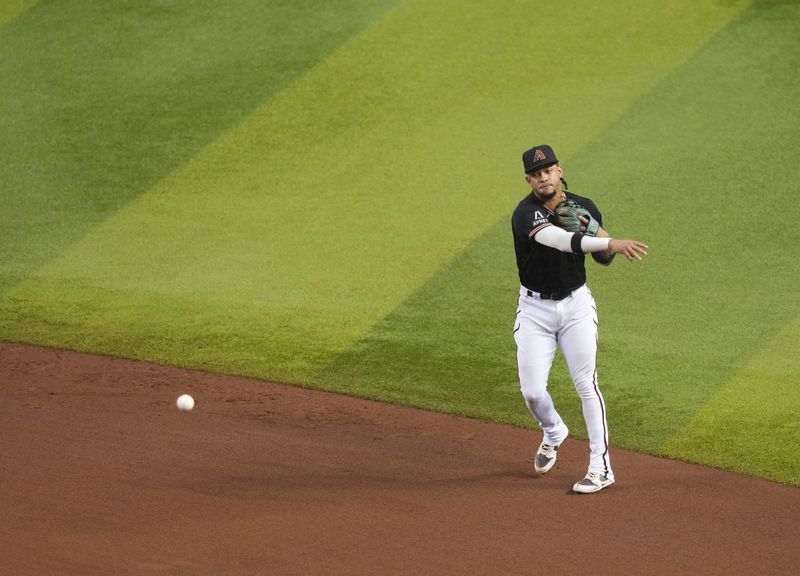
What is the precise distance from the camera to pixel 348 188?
13.0 m

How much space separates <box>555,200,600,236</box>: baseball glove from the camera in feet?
25.0

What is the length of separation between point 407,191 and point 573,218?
5.38m

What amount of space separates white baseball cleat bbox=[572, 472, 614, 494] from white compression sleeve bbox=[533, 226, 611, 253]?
1.47 m

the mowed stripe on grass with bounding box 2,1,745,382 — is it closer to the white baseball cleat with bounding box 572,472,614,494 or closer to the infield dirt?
the infield dirt

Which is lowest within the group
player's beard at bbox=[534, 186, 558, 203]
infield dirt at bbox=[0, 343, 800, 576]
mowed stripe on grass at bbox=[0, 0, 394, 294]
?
infield dirt at bbox=[0, 343, 800, 576]

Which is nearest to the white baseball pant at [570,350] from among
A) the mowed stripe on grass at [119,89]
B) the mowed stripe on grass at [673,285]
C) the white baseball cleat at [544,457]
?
the white baseball cleat at [544,457]

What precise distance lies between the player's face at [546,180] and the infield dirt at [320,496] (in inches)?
73.1

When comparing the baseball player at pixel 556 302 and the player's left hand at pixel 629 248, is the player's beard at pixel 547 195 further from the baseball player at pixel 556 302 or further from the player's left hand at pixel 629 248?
the player's left hand at pixel 629 248

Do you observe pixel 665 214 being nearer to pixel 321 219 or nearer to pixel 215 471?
pixel 321 219

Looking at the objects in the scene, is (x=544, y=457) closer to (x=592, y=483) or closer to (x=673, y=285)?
(x=592, y=483)

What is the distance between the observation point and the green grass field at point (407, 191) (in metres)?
9.89

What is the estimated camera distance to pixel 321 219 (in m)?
12.5

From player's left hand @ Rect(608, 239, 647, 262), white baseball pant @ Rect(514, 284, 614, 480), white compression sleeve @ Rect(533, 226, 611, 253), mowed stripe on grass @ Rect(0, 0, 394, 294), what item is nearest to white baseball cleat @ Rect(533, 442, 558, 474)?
white baseball pant @ Rect(514, 284, 614, 480)

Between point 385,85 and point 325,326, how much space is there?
4.74m
